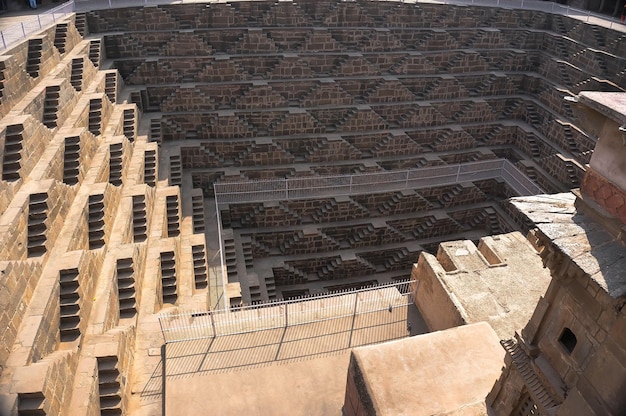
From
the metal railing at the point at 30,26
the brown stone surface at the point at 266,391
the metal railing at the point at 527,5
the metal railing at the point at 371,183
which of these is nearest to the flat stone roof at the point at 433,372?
the brown stone surface at the point at 266,391

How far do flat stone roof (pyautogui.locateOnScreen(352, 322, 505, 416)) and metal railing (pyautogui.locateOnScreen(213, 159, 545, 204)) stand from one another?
8.94 meters

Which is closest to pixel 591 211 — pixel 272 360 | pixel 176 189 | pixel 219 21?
pixel 272 360

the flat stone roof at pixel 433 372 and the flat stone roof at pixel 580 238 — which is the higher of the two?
the flat stone roof at pixel 580 238

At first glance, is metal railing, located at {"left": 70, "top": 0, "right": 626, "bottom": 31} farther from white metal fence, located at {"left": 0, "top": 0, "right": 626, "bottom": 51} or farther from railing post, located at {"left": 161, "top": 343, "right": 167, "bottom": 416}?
railing post, located at {"left": 161, "top": 343, "right": 167, "bottom": 416}

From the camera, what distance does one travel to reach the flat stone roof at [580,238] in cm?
487

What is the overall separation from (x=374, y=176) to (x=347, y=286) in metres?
4.24

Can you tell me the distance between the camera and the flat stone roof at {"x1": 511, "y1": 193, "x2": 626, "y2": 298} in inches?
192

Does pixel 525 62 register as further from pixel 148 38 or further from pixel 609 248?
pixel 609 248

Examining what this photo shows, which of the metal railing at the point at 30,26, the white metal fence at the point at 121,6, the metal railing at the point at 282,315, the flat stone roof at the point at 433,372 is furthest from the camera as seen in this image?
the white metal fence at the point at 121,6

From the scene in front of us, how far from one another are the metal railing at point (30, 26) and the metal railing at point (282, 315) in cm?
910

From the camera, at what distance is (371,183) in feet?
57.1

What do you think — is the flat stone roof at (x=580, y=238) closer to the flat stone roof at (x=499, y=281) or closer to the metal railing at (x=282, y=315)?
the flat stone roof at (x=499, y=281)

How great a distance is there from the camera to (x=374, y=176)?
57.2 ft

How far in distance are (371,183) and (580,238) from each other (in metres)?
12.2
